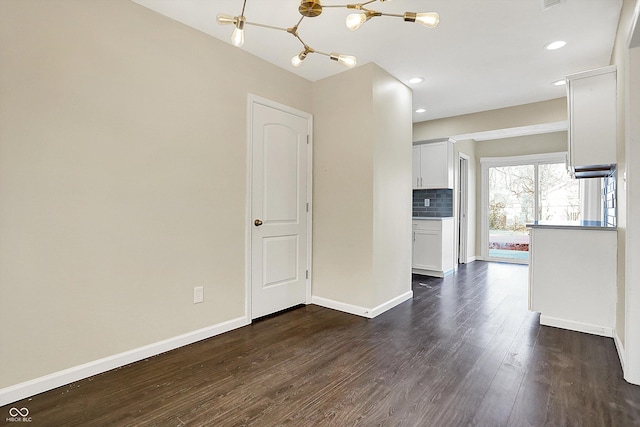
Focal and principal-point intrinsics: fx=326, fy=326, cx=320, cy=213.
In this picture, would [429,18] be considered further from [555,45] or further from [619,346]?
[619,346]

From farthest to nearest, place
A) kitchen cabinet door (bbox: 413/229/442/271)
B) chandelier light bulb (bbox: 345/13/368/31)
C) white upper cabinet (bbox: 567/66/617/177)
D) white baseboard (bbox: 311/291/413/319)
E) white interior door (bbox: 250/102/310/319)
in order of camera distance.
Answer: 1. kitchen cabinet door (bbox: 413/229/442/271)
2. white baseboard (bbox: 311/291/413/319)
3. white interior door (bbox: 250/102/310/319)
4. white upper cabinet (bbox: 567/66/617/177)
5. chandelier light bulb (bbox: 345/13/368/31)

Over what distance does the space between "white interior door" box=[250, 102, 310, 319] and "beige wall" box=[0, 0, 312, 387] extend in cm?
19

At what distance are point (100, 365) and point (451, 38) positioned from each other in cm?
361

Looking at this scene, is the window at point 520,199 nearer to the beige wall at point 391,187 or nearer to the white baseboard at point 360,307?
the beige wall at point 391,187

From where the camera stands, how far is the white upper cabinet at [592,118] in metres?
2.62

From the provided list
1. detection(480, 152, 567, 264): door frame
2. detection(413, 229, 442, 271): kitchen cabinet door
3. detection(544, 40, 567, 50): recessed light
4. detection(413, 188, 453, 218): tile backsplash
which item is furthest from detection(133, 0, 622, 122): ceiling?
detection(480, 152, 567, 264): door frame

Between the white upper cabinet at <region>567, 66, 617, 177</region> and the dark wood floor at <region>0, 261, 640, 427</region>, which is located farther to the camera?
the white upper cabinet at <region>567, 66, 617, 177</region>

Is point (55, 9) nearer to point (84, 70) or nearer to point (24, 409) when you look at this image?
point (84, 70)

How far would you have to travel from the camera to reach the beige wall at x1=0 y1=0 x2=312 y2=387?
1839 mm

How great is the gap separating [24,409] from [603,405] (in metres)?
3.16

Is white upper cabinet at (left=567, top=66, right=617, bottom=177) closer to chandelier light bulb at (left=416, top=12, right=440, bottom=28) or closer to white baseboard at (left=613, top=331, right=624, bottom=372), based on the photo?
white baseboard at (left=613, top=331, right=624, bottom=372)

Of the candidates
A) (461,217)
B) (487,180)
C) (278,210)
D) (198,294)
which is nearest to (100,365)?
(198,294)

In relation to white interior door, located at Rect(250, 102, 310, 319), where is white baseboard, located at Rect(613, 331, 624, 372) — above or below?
below

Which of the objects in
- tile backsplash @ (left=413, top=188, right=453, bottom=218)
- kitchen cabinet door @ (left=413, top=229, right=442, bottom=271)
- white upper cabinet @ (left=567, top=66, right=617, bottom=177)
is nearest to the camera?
white upper cabinet @ (left=567, top=66, right=617, bottom=177)
